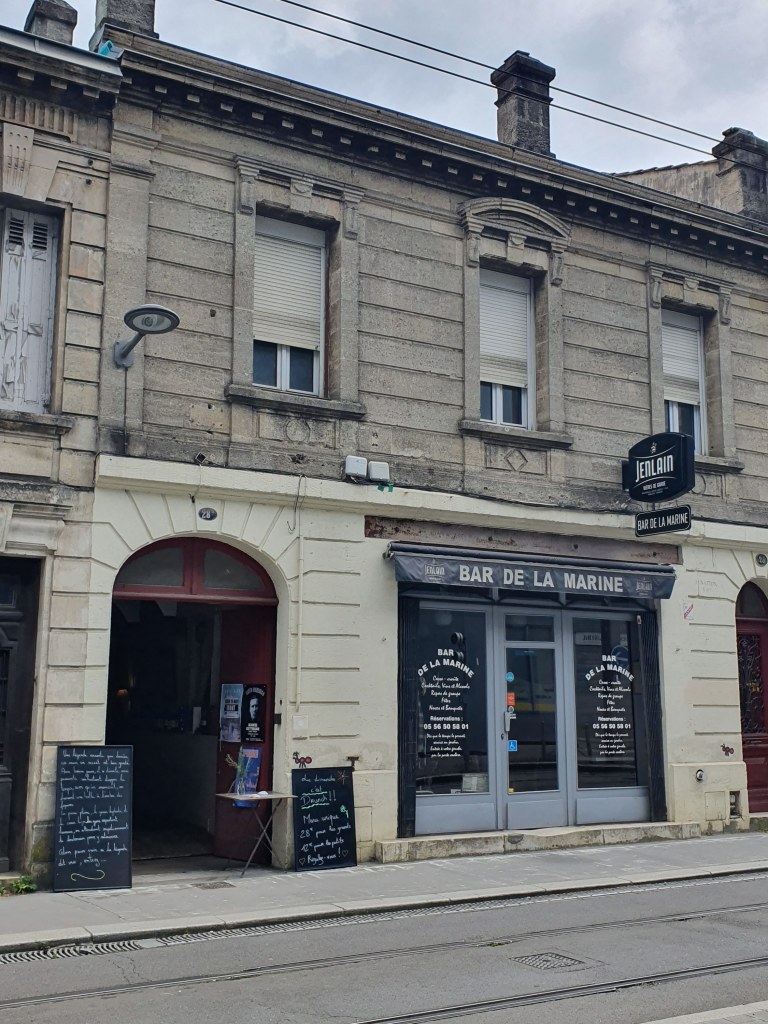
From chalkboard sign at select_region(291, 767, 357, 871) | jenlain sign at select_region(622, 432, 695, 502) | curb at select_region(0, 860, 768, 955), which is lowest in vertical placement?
curb at select_region(0, 860, 768, 955)

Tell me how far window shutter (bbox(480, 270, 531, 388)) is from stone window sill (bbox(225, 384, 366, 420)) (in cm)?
231

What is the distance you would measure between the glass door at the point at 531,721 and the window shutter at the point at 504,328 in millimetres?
3173

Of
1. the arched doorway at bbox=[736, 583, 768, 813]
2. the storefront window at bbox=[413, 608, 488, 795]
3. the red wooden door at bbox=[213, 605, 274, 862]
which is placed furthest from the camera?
the arched doorway at bbox=[736, 583, 768, 813]

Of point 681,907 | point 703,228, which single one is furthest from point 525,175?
point 681,907

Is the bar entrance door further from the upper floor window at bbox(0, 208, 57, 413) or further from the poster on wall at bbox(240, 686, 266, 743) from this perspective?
the upper floor window at bbox(0, 208, 57, 413)

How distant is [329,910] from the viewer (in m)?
9.59

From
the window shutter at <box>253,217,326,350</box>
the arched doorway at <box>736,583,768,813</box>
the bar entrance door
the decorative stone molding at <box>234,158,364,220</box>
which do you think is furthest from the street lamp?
the arched doorway at <box>736,583,768,813</box>

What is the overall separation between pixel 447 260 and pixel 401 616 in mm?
4626

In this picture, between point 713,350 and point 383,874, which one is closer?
point 383,874

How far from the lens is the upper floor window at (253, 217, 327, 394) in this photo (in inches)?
510

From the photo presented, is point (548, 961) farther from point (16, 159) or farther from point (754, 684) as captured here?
point (754, 684)

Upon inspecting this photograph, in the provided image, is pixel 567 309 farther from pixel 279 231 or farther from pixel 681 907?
pixel 681 907

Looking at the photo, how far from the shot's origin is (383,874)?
11.4 meters

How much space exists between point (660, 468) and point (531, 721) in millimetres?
3681
